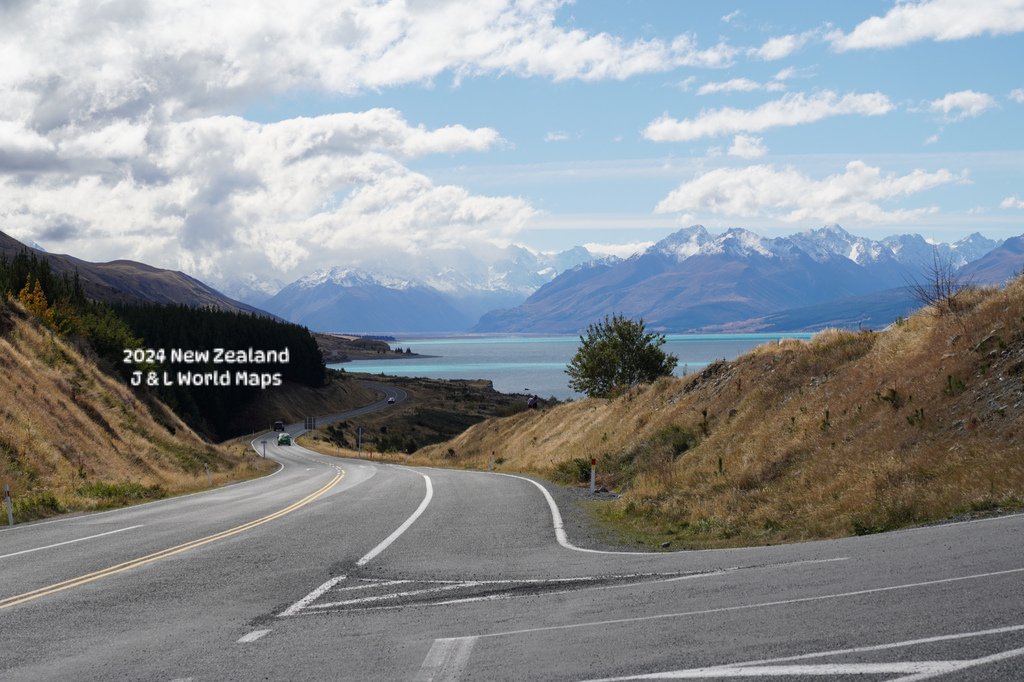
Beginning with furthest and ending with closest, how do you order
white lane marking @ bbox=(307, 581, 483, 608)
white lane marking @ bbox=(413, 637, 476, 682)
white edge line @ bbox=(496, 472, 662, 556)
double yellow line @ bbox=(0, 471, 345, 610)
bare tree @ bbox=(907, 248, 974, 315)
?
bare tree @ bbox=(907, 248, 974, 315)
white edge line @ bbox=(496, 472, 662, 556)
double yellow line @ bbox=(0, 471, 345, 610)
white lane marking @ bbox=(307, 581, 483, 608)
white lane marking @ bbox=(413, 637, 476, 682)

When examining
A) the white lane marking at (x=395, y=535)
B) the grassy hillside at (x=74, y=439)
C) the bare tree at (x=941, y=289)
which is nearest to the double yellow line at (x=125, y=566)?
the white lane marking at (x=395, y=535)

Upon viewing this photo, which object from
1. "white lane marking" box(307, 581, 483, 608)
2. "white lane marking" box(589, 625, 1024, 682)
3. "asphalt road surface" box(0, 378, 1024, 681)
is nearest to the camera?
"white lane marking" box(589, 625, 1024, 682)

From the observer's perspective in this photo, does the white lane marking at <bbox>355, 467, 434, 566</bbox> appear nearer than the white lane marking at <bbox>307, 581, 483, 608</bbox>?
No

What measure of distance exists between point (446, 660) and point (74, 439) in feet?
108

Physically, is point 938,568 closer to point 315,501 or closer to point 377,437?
point 315,501

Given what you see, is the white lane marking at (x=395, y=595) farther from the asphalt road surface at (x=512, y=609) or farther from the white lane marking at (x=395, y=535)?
the white lane marking at (x=395, y=535)

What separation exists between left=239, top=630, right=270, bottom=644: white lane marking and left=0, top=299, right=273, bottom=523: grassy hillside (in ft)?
51.9

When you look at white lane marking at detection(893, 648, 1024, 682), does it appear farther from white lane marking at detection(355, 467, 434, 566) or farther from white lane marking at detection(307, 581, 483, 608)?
white lane marking at detection(355, 467, 434, 566)

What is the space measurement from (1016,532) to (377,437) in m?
94.5

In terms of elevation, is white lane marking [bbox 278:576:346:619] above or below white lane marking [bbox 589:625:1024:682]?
below

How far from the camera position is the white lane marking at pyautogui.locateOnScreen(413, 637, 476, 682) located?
6295 millimetres

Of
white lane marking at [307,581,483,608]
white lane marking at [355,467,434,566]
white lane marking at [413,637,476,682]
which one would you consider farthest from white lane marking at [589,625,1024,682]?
white lane marking at [355,467,434,566]

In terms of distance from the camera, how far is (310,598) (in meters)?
9.77

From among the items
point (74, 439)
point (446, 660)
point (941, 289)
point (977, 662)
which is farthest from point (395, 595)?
point (74, 439)
